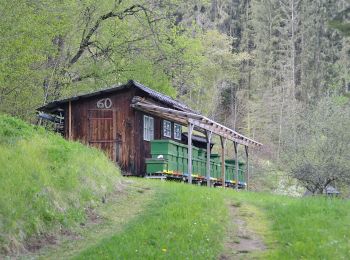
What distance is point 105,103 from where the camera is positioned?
2717 centimetres

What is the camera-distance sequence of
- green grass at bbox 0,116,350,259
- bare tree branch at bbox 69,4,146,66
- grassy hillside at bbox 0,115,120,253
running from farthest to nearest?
bare tree branch at bbox 69,4,146,66
grassy hillside at bbox 0,115,120,253
green grass at bbox 0,116,350,259

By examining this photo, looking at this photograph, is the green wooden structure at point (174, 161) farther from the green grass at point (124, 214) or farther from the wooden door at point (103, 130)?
the green grass at point (124, 214)

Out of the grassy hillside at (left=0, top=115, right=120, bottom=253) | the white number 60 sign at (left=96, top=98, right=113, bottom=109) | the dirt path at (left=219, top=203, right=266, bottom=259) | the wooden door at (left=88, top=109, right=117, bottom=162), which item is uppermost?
the white number 60 sign at (left=96, top=98, right=113, bottom=109)

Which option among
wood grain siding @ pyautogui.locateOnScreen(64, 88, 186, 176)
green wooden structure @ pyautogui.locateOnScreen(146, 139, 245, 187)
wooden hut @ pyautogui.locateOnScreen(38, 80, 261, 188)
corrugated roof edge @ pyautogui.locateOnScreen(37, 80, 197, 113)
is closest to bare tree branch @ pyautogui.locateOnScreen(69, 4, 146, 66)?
corrugated roof edge @ pyautogui.locateOnScreen(37, 80, 197, 113)

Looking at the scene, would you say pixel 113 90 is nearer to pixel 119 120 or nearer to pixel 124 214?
pixel 119 120

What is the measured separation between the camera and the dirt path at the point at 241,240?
1045 cm

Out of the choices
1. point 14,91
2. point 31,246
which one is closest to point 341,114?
point 14,91

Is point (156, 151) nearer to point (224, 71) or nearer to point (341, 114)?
point (341, 114)

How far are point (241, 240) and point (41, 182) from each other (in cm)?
483

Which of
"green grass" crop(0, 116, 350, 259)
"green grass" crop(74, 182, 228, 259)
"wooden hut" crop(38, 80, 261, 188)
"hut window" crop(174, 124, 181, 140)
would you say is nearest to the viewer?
"green grass" crop(74, 182, 228, 259)

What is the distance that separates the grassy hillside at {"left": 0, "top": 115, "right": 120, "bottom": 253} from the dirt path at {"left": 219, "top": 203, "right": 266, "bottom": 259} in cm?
362

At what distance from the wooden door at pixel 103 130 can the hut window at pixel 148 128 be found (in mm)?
1470

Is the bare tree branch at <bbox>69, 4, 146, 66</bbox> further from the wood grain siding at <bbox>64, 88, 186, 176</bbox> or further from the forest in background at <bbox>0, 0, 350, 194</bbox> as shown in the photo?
the wood grain siding at <bbox>64, 88, 186, 176</bbox>

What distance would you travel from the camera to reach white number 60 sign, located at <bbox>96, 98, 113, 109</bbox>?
2708 cm
